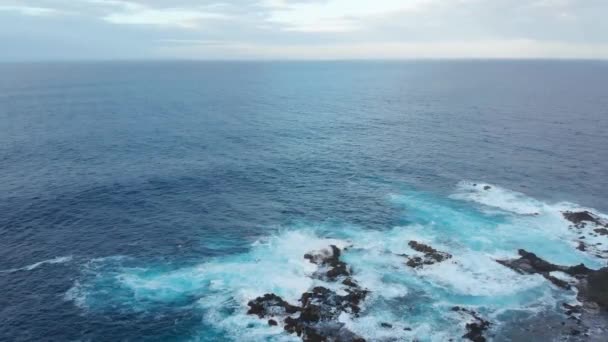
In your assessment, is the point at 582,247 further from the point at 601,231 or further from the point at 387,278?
the point at 387,278

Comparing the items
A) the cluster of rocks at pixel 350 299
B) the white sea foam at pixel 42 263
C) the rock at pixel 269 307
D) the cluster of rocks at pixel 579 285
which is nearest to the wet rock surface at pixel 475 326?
the cluster of rocks at pixel 350 299

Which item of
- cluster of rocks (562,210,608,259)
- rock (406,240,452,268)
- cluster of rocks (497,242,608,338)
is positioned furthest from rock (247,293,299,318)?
cluster of rocks (562,210,608,259)

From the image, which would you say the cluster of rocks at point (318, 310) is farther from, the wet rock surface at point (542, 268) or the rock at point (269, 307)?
the wet rock surface at point (542, 268)

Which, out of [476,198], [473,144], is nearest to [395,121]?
[473,144]

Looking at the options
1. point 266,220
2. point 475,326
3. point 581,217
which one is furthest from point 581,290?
point 266,220

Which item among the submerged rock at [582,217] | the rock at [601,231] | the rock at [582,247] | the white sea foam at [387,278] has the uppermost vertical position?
the submerged rock at [582,217]

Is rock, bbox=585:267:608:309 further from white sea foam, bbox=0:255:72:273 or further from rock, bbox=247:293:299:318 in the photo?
white sea foam, bbox=0:255:72:273
